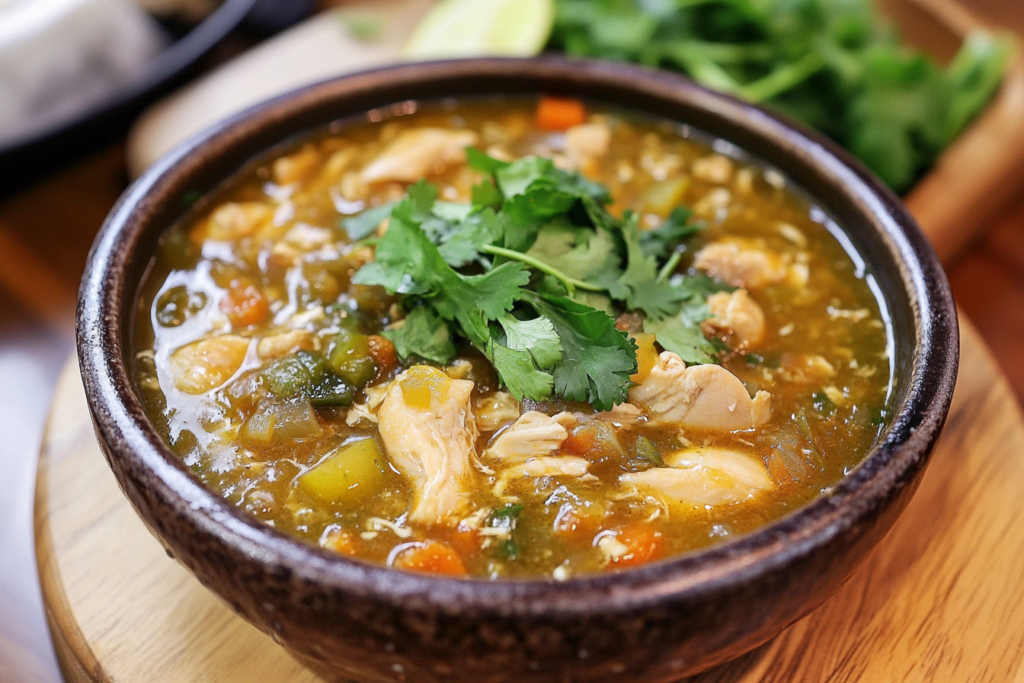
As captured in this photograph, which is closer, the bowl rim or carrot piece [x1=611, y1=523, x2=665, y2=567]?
the bowl rim

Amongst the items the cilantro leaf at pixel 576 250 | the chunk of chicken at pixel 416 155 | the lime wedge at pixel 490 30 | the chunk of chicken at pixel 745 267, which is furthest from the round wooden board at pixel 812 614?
the lime wedge at pixel 490 30

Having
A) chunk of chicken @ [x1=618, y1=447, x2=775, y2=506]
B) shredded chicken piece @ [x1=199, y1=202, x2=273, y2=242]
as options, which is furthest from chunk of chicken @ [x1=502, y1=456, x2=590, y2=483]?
shredded chicken piece @ [x1=199, y1=202, x2=273, y2=242]

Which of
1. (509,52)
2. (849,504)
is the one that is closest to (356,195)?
(509,52)

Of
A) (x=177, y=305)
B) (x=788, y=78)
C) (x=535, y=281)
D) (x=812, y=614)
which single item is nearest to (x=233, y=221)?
(x=177, y=305)

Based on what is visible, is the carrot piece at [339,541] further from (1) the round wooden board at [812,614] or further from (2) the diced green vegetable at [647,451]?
(2) the diced green vegetable at [647,451]

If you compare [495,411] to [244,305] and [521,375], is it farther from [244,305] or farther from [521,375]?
[244,305]

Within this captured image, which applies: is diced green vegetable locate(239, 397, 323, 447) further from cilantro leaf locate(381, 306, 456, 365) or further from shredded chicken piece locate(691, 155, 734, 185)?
shredded chicken piece locate(691, 155, 734, 185)
